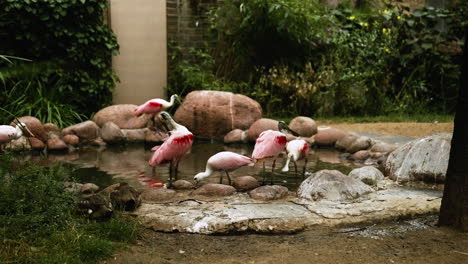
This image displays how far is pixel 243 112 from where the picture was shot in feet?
28.2

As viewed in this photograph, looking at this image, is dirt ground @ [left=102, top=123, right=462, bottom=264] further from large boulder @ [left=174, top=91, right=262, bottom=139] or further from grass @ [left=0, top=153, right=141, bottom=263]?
large boulder @ [left=174, top=91, right=262, bottom=139]

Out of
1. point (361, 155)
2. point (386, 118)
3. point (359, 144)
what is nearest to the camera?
point (361, 155)

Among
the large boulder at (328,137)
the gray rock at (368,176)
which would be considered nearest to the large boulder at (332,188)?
the gray rock at (368,176)

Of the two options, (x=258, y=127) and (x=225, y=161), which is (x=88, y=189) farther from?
(x=258, y=127)

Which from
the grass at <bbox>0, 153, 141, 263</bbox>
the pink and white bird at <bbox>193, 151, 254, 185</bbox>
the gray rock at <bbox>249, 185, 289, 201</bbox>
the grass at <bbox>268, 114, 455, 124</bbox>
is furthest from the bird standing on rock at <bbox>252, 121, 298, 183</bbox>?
the grass at <bbox>268, 114, 455, 124</bbox>

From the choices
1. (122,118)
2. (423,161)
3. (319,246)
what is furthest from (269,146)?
(122,118)

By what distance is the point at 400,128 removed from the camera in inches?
336

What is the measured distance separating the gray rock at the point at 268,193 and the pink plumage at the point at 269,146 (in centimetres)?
64

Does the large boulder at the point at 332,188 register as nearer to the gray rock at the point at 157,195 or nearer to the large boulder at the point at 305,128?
the gray rock at the point at 157,195

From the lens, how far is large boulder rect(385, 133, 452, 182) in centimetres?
488

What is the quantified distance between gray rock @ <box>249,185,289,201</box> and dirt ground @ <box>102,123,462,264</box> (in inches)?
28.3

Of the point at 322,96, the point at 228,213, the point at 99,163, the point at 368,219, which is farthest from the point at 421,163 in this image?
the point at 322,96

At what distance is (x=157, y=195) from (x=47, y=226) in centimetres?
121

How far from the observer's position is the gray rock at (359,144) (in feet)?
23.2
